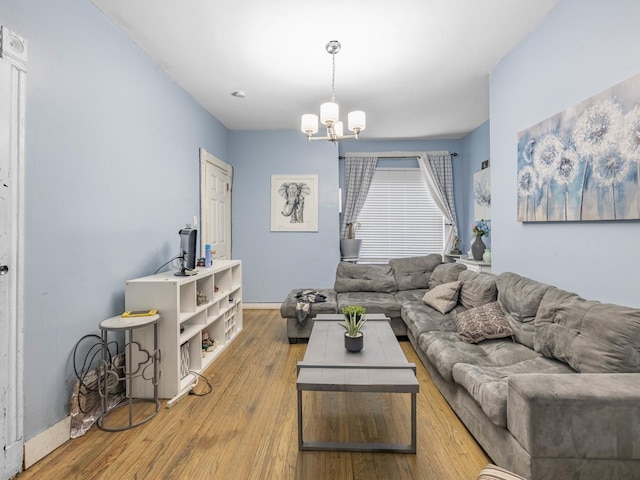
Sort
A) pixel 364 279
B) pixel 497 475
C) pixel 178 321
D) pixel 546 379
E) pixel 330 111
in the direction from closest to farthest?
pixel 497 475 < pixel 546 379 < pixel 178 321 < pixel 330 111 < pixel 364 279

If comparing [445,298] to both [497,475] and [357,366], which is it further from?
[497,475]

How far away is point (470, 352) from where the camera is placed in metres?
2.32

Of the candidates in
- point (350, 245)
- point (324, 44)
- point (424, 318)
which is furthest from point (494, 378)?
point (350, 245)

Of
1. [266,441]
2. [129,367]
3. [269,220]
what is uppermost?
[269,220]

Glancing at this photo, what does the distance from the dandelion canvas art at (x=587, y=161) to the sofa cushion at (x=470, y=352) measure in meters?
0.96

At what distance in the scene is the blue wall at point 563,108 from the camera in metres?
1.83

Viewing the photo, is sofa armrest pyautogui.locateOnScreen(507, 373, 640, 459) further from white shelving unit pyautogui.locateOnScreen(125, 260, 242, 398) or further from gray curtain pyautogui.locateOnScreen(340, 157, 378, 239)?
gray curtain pyautogui.locateOnScreen(340, 157, 378, 239)

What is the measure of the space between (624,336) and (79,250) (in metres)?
3.08

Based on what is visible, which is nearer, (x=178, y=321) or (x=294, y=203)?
(x=178, y=321)

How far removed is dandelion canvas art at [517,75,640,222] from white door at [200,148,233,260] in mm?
3475

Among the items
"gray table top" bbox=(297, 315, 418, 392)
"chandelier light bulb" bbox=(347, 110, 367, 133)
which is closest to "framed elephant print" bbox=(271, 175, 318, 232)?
"chandelier light bulb" bbox=(347, 110, 367, 133)

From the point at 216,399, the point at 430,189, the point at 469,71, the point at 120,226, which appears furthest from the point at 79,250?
the point at 430,189

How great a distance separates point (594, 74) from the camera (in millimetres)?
2006

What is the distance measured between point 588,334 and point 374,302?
214 centimetres
